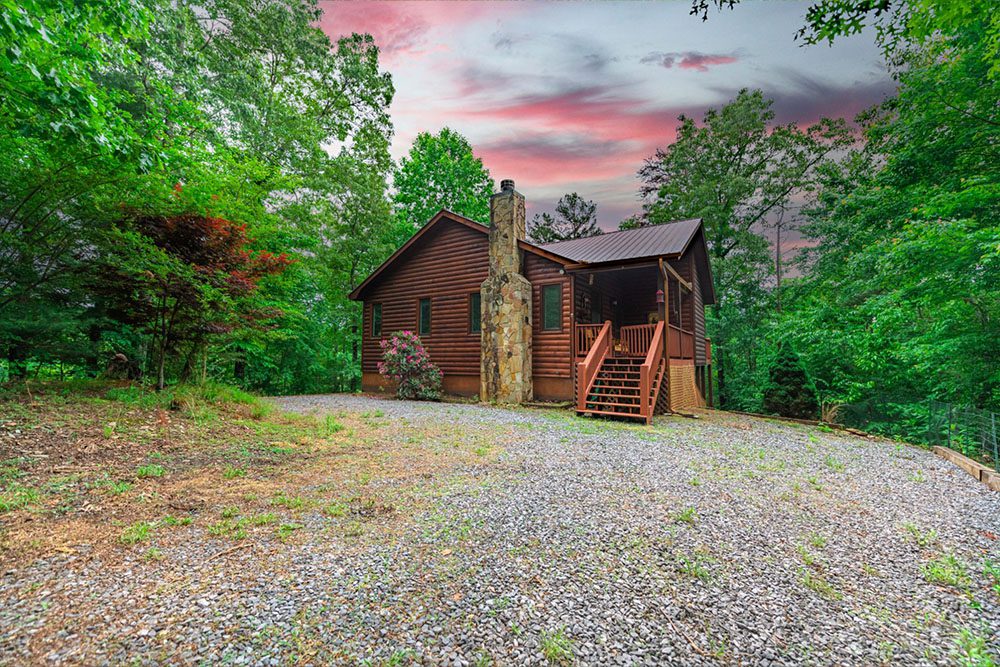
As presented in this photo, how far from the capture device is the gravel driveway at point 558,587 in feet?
6.18

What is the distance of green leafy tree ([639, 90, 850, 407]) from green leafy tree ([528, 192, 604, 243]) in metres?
8.89

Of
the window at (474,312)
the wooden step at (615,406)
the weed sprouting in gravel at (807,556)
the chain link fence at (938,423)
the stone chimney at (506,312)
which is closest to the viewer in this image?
the weed sprouting in gravel at (807,556)

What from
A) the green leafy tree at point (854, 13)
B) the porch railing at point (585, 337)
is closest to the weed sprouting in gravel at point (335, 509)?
the green leafy tree at point (854, 13)

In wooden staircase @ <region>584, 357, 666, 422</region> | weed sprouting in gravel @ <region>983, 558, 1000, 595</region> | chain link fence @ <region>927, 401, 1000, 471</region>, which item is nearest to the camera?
weed sprouting in gravel @ <region>983, 558, 1000, 595</region>

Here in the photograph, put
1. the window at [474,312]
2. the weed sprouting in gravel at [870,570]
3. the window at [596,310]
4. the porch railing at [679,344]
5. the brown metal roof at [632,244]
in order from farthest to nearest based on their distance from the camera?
the window at [596,310]
the window at [474,312]
the brown metal roof at [632,244]
the porch railing at [679,344]
the weed sprouting in gravel at [870,570]

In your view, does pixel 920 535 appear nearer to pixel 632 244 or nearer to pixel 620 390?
pixel 620 390

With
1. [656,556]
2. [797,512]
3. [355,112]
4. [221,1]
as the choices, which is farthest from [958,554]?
[355,112]

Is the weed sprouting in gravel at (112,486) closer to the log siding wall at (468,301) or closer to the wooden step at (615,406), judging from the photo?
the wooden step at (615,406)

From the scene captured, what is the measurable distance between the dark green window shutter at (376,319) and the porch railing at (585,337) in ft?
26.3

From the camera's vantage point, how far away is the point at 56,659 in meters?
1.67

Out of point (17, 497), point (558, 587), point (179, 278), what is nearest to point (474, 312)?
point (179, 278)

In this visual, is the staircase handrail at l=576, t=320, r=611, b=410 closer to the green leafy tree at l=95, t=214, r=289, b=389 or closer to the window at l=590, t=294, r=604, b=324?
the window at l=590, t=294, r=604, b=324

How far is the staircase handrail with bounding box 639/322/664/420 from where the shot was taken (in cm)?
878

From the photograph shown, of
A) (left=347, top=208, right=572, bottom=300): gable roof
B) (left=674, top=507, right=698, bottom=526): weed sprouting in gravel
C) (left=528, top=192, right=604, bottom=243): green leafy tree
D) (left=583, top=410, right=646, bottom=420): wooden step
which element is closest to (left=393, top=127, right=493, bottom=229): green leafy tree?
(left=528, top=192, right=604, bottom=243): green leafy tree
